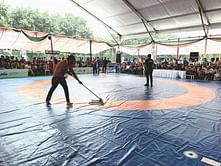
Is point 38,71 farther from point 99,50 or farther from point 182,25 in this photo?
point 182,25

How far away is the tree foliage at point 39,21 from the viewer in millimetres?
26058

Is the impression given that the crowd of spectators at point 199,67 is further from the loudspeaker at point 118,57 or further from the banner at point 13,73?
the banner at point 13,73

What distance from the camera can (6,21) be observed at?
25.7 m

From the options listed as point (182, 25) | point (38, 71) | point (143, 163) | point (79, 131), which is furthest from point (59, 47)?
point (143, 163)

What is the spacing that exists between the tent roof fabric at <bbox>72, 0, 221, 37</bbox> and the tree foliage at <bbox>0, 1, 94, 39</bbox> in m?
14.2

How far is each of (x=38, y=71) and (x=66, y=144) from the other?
12.8 meters

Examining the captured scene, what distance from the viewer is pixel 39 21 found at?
28828 millimetres

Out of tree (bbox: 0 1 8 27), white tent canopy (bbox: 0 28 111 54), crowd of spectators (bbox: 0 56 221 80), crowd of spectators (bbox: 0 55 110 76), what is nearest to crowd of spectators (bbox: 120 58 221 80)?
crowd of spectators (bbox: 0 56 221 80)

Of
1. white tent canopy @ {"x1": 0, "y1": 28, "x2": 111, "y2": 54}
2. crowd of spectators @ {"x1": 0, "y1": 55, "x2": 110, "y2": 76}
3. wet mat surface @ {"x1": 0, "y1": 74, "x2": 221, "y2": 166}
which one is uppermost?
white tent canopy @ {"x1": 0, "y1": 28, "x2": 111, "y2": 54}

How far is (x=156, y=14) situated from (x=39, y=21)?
20.7 meters

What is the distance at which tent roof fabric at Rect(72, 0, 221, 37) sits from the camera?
43.5ft

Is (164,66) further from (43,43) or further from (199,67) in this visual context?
(43,43)

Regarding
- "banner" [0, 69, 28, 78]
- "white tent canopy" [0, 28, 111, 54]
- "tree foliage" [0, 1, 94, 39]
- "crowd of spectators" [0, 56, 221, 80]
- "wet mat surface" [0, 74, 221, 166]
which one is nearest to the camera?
"wet mat surface" [0, 74, 221, 166]

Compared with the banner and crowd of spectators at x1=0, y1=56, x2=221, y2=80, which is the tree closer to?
crowd of spectators at x1=0, y1=56, x2=221, y2=80
